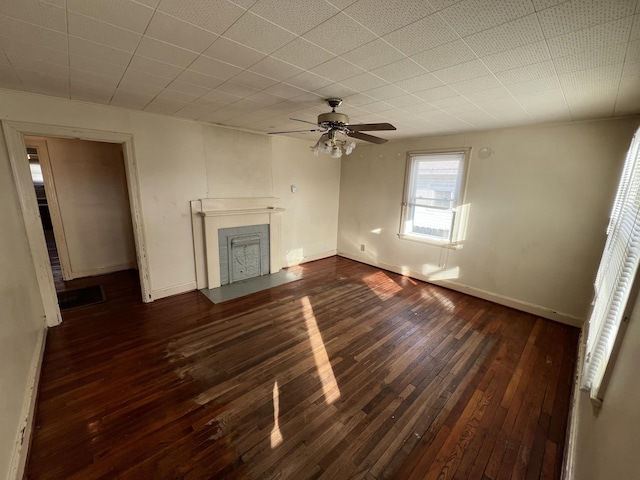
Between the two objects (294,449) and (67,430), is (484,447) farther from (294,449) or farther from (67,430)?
(67,430)

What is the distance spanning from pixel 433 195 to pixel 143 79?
4.06 meters

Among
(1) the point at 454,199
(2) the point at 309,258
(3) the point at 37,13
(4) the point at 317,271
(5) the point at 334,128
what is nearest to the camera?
(3) the point at 37,13

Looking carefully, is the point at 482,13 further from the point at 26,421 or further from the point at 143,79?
the point at 26,421

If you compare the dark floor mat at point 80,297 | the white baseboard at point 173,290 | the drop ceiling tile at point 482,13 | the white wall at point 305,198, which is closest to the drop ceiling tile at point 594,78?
the drop ceiling tile at point 482,13

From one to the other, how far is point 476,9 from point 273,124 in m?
2.91

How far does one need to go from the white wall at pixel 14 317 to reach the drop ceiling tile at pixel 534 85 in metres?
3.95

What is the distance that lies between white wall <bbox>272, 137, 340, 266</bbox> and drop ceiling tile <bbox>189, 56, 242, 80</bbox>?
8.38ft

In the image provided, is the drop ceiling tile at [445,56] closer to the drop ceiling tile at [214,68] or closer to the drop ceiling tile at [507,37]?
the drop ceiling tile at [507,37]

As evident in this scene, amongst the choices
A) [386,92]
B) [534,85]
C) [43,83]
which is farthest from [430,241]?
[43,83]

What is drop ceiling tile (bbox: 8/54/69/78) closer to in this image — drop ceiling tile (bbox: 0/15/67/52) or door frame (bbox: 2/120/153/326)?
drop ceiling tile (bbox: 0/15/67/52)

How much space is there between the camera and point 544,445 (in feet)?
5.80

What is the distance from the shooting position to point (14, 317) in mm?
1889

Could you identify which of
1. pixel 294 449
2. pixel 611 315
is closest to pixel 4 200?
pixel 294 449

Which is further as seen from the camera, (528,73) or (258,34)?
(528,73)
